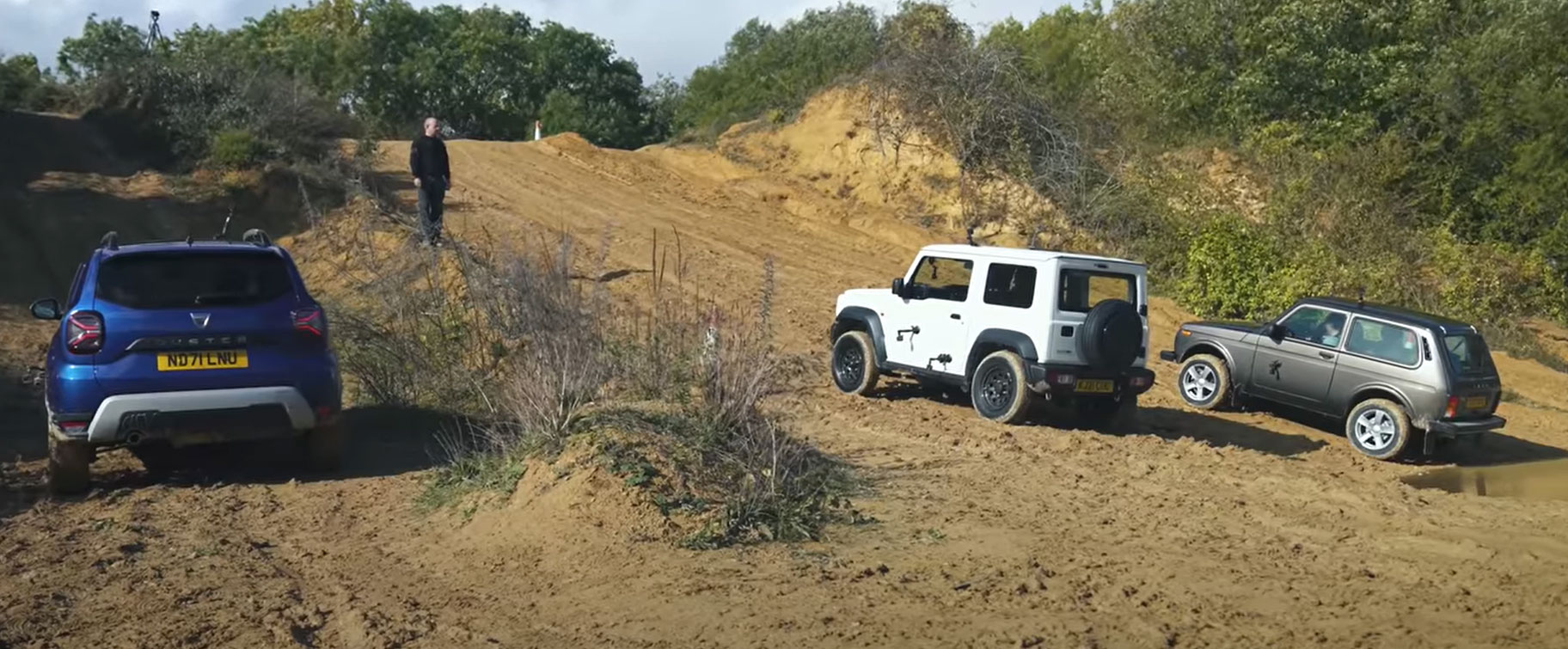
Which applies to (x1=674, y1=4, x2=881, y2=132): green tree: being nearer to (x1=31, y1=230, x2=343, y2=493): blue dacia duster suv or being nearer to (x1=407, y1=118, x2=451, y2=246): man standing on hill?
(x1=407, y1=118, x2=451, y2=246): man standing on hill

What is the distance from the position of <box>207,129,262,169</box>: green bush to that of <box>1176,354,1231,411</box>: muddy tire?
14.4 metres

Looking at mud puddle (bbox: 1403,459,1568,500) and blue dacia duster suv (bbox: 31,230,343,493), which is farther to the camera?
mud puddle (bbox: 1403,459,1568,500)

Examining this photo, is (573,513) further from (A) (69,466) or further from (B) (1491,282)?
(B) (1491,282)

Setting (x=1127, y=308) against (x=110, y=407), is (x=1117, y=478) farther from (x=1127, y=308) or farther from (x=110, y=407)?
(x=110, y=407)

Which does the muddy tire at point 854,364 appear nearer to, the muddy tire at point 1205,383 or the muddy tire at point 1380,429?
the muddy tire at point 1205,383

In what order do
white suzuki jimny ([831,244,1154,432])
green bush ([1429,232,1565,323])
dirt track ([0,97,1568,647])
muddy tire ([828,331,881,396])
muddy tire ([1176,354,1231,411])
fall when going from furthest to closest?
green bush ([1429,232,1565,323]) → muddy tire ([1176,354,1231,411]) → muddy tire ([828,331,881,396]) → white suzuki jimny ([831,244,1154,432]) → dirt track ([0,97,1568,647])

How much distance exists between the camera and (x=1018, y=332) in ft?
40.7

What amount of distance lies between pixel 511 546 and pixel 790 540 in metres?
1.55

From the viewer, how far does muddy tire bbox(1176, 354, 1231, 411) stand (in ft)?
49.1

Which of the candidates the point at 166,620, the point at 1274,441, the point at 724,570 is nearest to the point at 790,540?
the point at 724,570

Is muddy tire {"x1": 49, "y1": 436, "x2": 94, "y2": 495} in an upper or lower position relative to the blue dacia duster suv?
lower

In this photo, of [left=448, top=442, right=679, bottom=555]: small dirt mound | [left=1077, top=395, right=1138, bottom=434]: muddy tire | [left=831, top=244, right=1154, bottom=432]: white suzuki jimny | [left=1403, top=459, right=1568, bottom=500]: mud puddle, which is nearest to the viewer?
[left=448, top=442, right=679, bottom=555]: small dirt mound

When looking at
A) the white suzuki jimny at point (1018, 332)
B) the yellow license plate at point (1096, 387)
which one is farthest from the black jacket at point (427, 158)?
the yellow license plate at point (1096, 387)

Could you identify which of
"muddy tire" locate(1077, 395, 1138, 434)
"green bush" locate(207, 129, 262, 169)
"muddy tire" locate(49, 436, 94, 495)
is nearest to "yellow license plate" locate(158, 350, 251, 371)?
"muddy tire" locate(49, 436, 94, 495)
